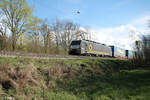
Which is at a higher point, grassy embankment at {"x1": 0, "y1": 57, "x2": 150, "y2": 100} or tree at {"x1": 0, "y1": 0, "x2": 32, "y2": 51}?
tree at {"x1": 0, "y1": 0, "x2": 32, "y2": 51}

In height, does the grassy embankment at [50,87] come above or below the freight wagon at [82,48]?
below

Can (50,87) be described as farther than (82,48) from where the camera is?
No

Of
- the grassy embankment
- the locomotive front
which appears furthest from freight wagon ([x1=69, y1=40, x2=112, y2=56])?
the grassy embankment

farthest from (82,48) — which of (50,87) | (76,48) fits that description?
(50,87)

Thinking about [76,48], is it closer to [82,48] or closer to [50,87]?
[82,48]

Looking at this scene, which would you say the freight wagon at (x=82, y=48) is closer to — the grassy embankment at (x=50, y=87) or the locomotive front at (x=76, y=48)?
the locomotive front at (x=76, y=48)

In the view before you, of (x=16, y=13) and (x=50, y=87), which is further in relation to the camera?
(x=16, y=13)

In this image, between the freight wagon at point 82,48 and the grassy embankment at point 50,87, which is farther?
the freight wagon at point 82,48

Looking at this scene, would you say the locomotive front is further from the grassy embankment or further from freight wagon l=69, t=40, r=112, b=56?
the grassy embankment

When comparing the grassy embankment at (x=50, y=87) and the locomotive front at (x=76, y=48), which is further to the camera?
the locomotive front at (x=76, y=48)

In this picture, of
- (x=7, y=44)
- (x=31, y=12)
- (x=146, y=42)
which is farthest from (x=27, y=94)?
(x=31, y=12)

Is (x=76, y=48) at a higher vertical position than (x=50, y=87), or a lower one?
higher

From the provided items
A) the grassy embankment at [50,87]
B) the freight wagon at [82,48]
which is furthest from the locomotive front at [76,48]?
the grassy embankment at [50,87]

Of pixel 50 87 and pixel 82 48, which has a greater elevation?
pixel 82 48
